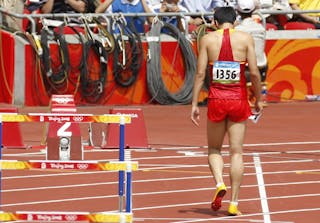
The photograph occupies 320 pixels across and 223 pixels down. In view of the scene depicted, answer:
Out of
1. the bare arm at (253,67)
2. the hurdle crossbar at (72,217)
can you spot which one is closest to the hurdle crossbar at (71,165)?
the hurdle crossbar at (72,217)

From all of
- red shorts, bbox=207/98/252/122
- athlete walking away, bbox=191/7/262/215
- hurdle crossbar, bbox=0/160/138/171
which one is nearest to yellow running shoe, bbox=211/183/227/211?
athlete walking away, bbox=191/7/262/215

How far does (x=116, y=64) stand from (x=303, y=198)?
8.89 metres

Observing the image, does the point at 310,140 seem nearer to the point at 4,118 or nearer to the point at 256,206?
the point at 256,206

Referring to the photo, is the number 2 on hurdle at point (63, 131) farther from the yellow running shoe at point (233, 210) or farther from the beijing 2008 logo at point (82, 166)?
the beijing 2008 logo at point (82, 166)

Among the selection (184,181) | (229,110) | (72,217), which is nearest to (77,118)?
(72,217)

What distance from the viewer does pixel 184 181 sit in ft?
46.8

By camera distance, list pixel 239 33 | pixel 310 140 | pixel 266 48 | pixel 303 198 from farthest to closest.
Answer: pixel 266 48 < pixel 310 140 < pixel 303 198 < pixel 239 33

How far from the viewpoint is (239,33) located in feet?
40.0

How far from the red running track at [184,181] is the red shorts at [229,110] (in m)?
0.93

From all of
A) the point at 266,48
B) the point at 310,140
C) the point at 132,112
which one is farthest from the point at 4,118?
the point at 266,48

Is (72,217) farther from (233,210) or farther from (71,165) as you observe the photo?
(233,210)

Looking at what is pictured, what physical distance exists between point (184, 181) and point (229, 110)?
2.31 metres

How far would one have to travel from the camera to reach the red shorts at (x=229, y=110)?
39.8ft

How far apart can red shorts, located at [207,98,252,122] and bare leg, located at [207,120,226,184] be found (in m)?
0.08
